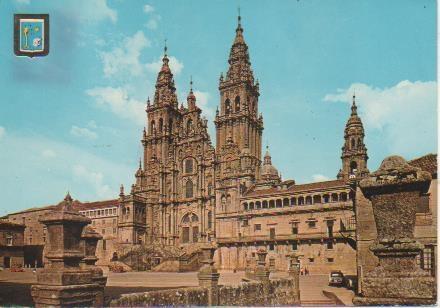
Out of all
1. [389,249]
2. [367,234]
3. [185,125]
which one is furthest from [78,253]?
[185,125]

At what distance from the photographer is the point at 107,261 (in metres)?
57.3

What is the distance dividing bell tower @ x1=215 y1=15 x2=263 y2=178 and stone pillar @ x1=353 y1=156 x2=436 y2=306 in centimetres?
5445

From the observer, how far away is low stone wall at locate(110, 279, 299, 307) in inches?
→ 410

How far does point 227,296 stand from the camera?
14.3m

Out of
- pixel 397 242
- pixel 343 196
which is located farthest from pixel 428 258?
pixel 343 196

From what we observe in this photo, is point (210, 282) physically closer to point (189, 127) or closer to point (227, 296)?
point (227, 296)

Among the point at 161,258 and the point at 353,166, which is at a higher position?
the point at 353,166

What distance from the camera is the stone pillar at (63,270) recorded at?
23.1 ft

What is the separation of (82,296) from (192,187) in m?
57.8

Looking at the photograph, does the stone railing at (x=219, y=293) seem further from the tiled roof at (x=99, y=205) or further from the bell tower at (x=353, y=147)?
the tiled roof at (x=99, y=205)

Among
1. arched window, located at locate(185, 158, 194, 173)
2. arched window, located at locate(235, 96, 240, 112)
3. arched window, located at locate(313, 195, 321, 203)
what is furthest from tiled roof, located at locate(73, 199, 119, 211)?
arched window, located at locate(313, 195, 321, 203)

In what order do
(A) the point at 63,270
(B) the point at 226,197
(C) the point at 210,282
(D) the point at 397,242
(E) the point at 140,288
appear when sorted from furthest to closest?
(B) the point at 226,197 → (E) the point at 140,288 → (C) the point at 210,282 → (A) the point at 63,270 → (D) the point at 397,242

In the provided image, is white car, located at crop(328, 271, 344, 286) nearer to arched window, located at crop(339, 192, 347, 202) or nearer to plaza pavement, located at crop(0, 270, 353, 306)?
plaza pavement, located at crop(0, 270, 353, 306)

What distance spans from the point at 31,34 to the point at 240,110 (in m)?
52.7
